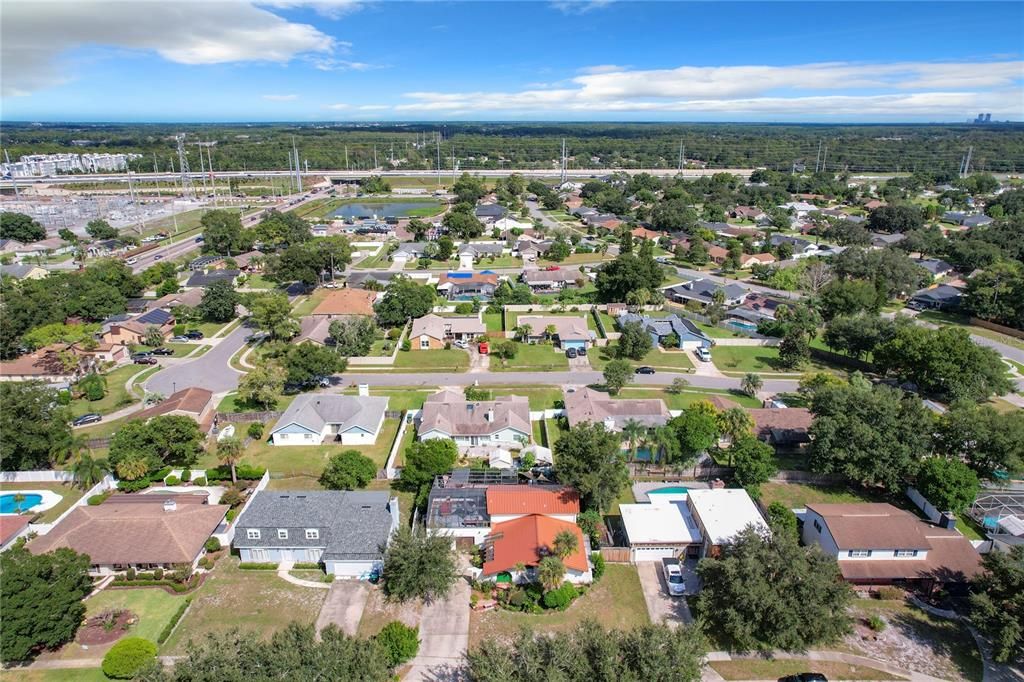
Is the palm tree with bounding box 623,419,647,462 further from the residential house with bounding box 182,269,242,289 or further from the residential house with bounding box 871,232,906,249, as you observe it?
the residential house with bounding box 871,232,906,249

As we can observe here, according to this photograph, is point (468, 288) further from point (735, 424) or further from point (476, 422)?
point (735, 424)

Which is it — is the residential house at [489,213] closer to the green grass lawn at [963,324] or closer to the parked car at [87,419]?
the green grass lawn at [963,324]

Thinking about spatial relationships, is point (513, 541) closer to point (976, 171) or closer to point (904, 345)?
point (904, 345)

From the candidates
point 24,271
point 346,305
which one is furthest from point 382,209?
point 346,305

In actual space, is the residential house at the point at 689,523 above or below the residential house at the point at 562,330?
below

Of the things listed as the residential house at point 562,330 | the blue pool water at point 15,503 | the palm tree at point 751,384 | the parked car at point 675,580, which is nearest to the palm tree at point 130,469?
the blue pool water at point 15,503

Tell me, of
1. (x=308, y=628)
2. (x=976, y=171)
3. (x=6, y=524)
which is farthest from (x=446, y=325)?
(x=976, y=171)

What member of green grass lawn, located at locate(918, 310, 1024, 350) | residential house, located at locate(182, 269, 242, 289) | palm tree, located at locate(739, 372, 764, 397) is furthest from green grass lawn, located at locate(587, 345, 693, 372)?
residential house, located at locate(182, 269, 242, 289)
